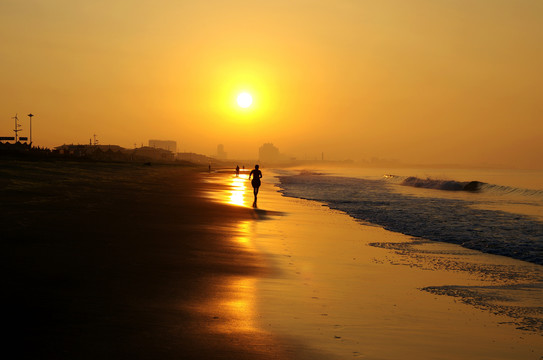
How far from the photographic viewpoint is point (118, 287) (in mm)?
7938

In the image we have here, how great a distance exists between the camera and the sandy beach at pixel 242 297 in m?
5.65

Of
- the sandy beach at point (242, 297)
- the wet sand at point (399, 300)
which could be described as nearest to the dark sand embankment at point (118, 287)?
the sandy beach at point (242, 297)

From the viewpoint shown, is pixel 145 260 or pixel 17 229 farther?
pixel 17 229

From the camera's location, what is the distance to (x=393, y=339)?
20.4 ft

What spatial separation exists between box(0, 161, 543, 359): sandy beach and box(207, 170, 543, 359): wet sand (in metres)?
0.03

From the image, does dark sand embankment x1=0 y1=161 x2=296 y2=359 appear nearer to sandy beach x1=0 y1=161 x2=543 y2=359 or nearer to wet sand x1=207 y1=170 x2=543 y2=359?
sandy beach x1=0 y1=161 x2=543 y2=359

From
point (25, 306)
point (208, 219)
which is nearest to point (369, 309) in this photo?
point (25, 306)

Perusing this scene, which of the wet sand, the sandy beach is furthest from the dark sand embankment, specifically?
the wet sand

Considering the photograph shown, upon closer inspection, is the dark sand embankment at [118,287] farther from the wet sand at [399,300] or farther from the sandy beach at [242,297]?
the wet sand at [399,300]

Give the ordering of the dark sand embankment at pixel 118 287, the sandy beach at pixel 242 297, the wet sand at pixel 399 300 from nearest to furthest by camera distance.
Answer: the dark sand embankment at pixel 118 287 < the sandy beach at pixel 242 297 < the wet sand at pixel 399 300

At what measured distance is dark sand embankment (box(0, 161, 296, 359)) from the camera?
17.6 ft

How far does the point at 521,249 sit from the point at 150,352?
43.7 feet

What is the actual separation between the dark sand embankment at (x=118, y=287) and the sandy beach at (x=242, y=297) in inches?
1.0

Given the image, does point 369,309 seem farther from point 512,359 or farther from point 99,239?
point 99,239
